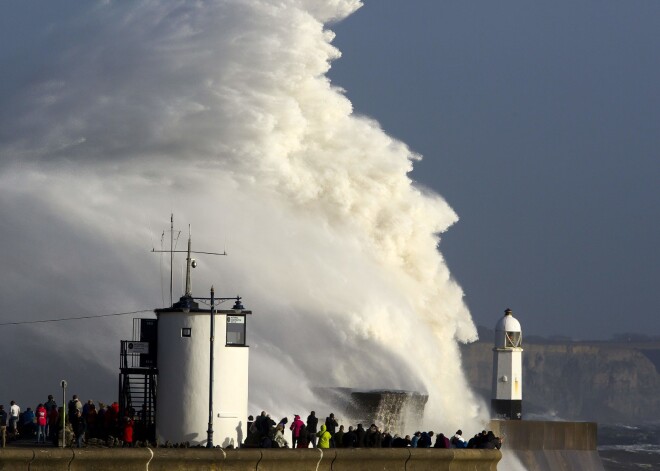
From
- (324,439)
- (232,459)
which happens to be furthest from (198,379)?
(324,439)

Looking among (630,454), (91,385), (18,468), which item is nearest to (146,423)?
(18,468)

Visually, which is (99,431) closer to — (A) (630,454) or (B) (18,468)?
(B) (18,468)

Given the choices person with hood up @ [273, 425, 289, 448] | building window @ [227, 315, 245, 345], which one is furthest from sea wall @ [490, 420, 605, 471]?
building window @ [227, 315, 245, 345]

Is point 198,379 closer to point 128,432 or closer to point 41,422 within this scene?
point 128,432

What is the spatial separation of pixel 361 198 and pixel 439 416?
945 cm

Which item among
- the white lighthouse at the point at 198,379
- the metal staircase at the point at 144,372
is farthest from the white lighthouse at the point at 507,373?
the white lighthouse at the point at 198,379

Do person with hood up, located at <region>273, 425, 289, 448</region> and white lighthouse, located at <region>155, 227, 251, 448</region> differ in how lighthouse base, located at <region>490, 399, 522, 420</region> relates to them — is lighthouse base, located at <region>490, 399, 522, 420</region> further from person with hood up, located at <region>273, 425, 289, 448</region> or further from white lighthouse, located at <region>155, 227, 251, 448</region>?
white lighthouse, located at <region>155, 227, 251, 448</region>

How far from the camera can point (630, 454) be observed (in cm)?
9306

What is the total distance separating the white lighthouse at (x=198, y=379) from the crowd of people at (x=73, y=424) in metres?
0.70

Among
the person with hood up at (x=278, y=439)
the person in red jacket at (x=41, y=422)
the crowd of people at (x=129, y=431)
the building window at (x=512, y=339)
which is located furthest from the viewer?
the building window at (x=512, y=339)

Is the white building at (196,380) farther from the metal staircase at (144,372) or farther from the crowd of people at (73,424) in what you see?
the crowd of people at (73,424)

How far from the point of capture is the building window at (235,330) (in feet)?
74.5

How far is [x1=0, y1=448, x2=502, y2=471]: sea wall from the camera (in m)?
18.6

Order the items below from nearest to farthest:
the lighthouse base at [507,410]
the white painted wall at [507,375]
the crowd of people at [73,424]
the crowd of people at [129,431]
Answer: the crowd of people at [73,424], the crowd of people at [129,431], the white painted wall at [507,375], the lighthouse base at [507,410]
